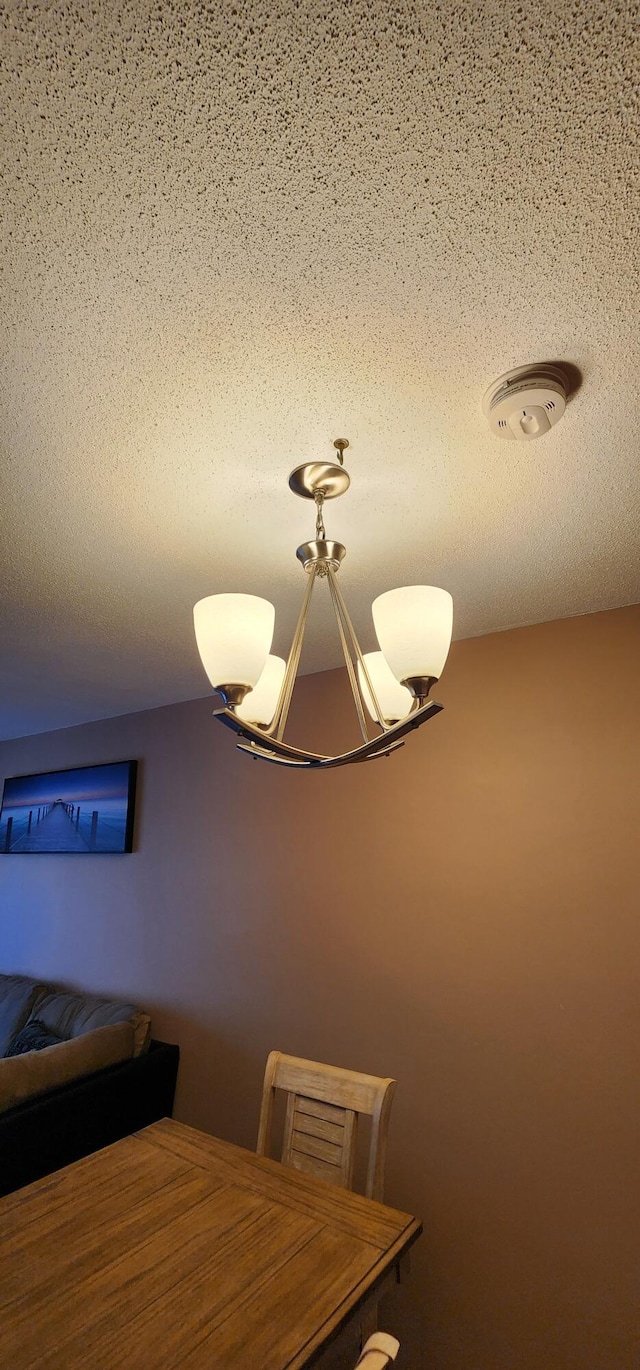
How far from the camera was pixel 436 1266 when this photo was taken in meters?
1.93

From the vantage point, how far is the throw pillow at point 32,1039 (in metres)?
2.89

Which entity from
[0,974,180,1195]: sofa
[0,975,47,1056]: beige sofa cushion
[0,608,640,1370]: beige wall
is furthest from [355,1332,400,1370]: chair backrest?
[0,975,47,1056]: beige sofa cushion

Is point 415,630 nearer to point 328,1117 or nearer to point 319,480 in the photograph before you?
point 319,480

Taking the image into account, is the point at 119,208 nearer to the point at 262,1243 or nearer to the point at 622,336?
the point at 622,336

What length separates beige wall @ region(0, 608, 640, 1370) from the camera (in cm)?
176

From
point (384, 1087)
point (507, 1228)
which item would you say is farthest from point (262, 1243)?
point (507, 1228)

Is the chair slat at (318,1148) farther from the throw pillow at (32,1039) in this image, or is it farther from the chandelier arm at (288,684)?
the throw pillow at (32,1039)

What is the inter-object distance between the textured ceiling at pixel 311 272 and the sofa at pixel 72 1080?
2.07m

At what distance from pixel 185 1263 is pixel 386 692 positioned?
1213 millimetres

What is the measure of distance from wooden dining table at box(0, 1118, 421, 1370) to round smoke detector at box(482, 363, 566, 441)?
1641 millimetres

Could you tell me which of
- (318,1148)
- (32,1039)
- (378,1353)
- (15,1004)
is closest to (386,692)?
(378,1353)

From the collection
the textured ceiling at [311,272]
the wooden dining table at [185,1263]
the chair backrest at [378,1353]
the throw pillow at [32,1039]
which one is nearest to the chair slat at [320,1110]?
the wooden dining table at [185,1263]

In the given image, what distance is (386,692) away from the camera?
1.34 metres

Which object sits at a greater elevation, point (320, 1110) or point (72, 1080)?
point (320, 1110)
